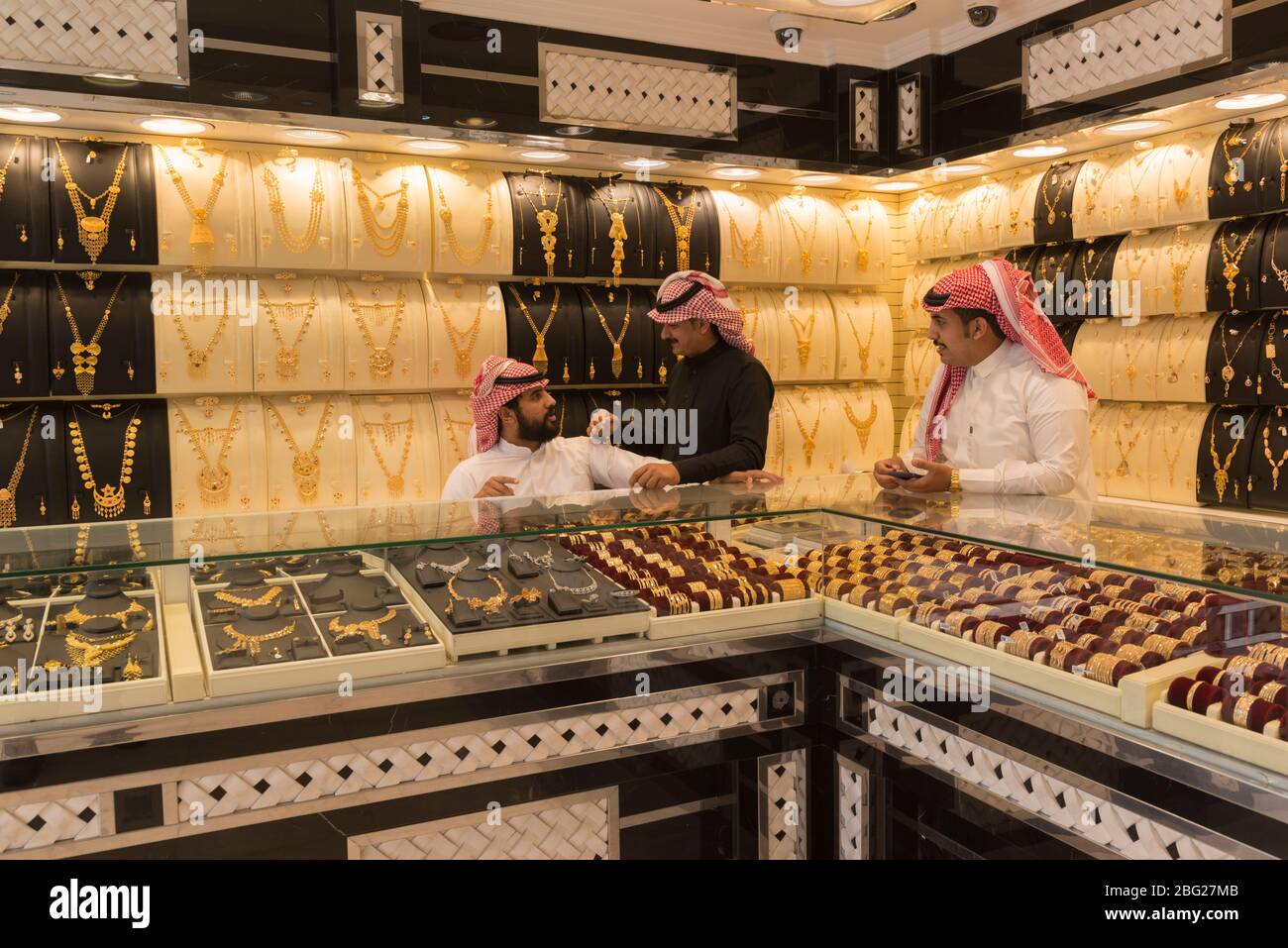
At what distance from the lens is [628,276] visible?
17.1ft

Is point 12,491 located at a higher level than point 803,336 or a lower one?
lower

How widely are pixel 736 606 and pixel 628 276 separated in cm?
330

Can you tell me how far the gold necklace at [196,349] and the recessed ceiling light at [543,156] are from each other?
1591 millimetres

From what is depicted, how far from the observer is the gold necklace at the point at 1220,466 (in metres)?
4.39

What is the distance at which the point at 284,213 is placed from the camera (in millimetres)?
4504

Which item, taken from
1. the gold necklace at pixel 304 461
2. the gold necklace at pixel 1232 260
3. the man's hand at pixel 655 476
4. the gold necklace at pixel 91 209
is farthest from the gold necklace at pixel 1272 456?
the gold necklace at pixel 91 209

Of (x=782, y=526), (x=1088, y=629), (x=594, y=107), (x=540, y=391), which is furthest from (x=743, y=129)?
(x=1088, y=629)

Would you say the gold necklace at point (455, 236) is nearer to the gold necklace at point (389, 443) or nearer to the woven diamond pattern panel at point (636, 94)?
the woven diamond pattern panel at point (636, 94)

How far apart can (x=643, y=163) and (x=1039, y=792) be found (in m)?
4.09

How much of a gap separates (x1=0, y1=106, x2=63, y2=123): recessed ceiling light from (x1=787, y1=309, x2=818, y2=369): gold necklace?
11.6 ft

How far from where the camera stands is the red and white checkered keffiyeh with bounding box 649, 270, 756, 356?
393 centimetres

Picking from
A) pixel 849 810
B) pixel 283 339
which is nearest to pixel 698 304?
pixel 283 339

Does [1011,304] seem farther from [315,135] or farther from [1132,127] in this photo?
[315,135]

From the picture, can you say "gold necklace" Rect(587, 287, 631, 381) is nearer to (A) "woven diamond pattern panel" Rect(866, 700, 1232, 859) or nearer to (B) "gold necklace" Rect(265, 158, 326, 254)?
(B) "gold necklace" Rect(265, 158, 326, 254)
